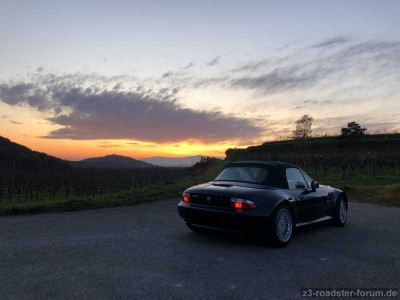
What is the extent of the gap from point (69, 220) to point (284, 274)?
6.19 meters

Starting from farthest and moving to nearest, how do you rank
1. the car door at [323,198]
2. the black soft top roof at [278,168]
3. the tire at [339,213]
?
the tire at [339,213] < the car door at [323,198] < the black soft top roof at [278,168]

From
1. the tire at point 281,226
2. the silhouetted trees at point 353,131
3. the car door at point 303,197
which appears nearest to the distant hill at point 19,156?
the silhouetted trees at point 353,131

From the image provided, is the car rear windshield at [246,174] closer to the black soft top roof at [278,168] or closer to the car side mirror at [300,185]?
the black soft top roof at [278,168]

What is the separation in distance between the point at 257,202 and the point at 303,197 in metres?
1.53

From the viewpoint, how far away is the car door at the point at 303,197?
7.21 metres

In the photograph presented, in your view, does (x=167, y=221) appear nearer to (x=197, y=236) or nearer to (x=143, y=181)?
(x=197, y=236)

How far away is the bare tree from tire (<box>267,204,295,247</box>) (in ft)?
234

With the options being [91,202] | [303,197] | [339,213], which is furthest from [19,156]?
[303,197]

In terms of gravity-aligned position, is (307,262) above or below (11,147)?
below

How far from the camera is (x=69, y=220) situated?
9219mm

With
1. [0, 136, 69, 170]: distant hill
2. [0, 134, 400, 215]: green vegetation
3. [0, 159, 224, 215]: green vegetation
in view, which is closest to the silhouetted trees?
[0, 134, 400, 215]: green vegetation

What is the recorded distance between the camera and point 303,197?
7328 mm

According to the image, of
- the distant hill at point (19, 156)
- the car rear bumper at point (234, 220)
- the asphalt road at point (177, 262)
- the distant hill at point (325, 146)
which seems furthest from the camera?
the distant hill at point (19, 156)

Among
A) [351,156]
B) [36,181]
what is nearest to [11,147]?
[36,181]
